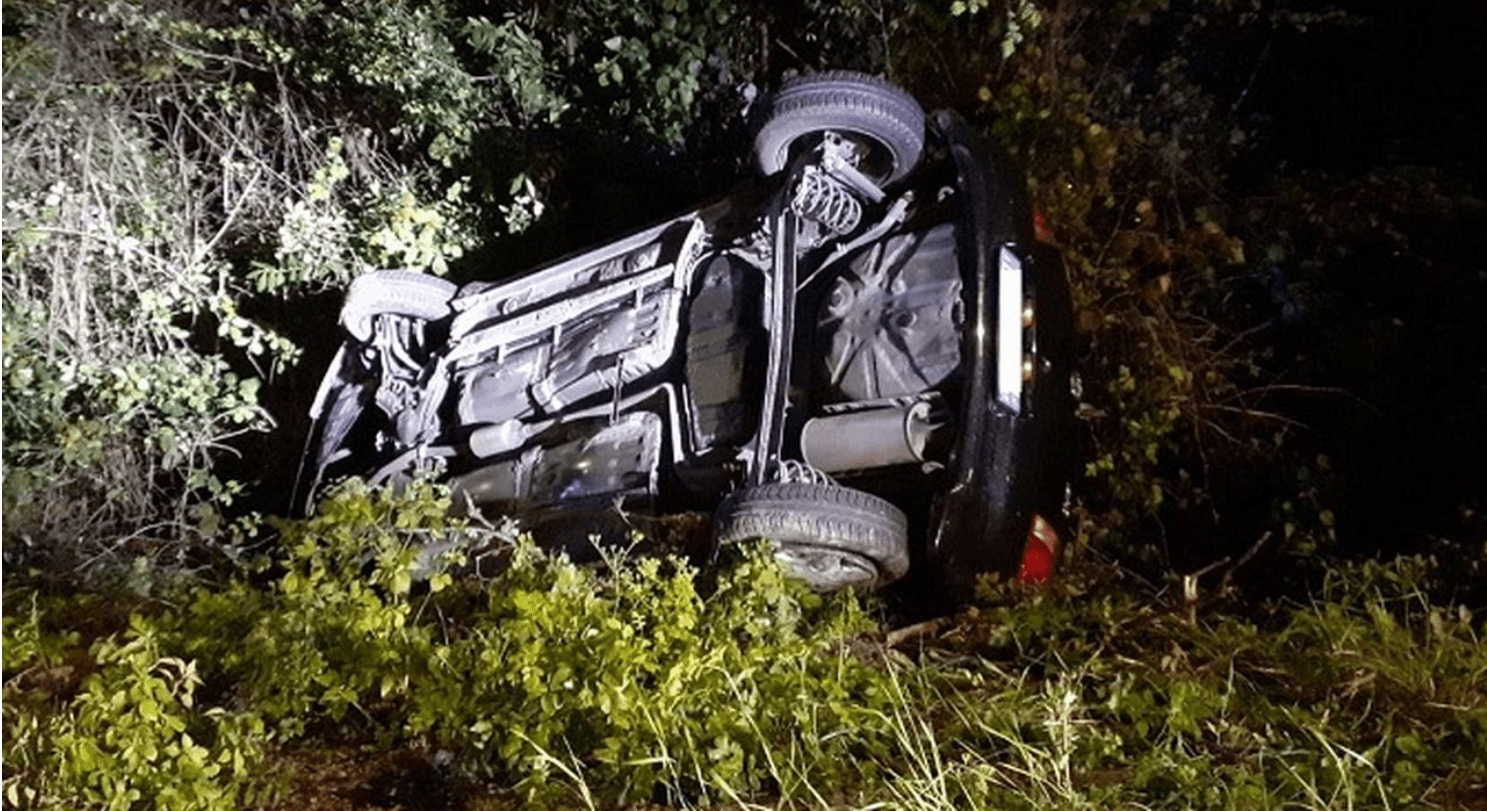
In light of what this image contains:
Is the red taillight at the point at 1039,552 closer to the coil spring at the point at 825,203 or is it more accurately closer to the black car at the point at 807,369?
the black car at the point at 807,369

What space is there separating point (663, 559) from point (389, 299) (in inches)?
78.9

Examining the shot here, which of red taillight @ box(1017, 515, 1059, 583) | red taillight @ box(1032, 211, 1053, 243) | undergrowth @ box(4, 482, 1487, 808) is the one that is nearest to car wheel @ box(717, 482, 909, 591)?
undergrowth @ box(4, 482, 1487, 808)

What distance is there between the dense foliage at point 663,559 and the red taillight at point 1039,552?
111mm

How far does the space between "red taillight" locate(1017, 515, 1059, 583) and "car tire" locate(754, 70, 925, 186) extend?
1.34m

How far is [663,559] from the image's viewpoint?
403 cm

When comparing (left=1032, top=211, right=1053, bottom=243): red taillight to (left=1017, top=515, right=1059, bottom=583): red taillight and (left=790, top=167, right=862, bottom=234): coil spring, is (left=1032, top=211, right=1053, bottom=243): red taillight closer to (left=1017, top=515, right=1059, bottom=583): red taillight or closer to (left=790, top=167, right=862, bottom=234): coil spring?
(left=790, top=167, right=862, bottom=234): coil spring

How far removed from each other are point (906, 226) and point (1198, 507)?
1969 mm

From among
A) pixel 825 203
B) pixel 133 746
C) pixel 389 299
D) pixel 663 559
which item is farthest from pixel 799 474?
pixel 389 299

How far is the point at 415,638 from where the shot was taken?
3031 millimetres

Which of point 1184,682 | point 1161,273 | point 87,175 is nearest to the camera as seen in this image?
point 1184,682

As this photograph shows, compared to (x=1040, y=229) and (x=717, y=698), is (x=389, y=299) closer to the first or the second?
(x=1040, y=229)

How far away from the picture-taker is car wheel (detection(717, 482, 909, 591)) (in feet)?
11.3

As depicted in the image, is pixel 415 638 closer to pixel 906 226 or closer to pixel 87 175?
pixel 906 226

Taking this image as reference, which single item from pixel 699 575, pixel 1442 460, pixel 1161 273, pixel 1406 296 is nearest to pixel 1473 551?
pixel 1442 460
